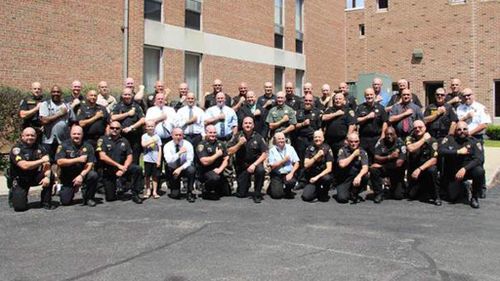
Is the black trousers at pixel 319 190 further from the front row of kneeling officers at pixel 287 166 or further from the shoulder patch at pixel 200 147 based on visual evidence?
the shoulder patch at pixel 200 147

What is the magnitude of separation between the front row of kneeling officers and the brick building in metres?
6.42

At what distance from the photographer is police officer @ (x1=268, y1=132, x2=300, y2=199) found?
9.50 metres

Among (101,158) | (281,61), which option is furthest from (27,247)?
(281,61)

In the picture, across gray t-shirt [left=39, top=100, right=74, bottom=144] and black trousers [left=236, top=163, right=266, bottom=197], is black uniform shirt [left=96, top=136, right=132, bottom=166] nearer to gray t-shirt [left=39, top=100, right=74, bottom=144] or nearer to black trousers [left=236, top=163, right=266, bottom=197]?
gray t-shirt [left=39, top=100, right=74, bottom=144]

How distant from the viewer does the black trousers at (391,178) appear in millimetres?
9297

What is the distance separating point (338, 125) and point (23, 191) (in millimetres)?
5511

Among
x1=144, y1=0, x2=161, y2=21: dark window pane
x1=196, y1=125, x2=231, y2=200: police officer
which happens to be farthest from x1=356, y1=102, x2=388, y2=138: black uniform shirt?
x1=144, y1=0, x2=161, y2=21: dark window pane

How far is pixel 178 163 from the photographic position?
9375 mm

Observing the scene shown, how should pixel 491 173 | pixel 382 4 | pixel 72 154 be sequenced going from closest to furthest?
pixel 72 154, pixel 491 173, pixel 382 4

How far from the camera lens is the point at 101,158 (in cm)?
894

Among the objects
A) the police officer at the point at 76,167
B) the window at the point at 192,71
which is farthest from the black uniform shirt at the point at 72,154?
the window at the point at 192,71

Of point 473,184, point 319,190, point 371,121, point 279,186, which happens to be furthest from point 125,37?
point 473,184

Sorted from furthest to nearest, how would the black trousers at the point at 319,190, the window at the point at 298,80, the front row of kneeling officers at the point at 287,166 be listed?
1. the window at the point at 298,80
2. the black trousers at the point at 319,190
3. the front row of kneeling officers at the point at 287,166

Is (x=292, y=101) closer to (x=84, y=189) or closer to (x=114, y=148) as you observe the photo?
(x=114, y=148)
